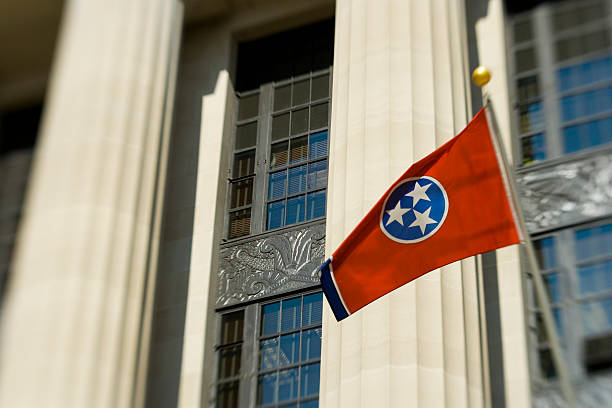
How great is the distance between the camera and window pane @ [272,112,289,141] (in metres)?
18.3

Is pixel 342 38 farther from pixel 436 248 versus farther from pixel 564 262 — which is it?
pixel 436 248

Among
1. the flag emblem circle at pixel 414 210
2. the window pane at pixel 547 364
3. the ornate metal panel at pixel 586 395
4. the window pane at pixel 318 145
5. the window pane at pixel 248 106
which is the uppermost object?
the window pane at pixel 248 106

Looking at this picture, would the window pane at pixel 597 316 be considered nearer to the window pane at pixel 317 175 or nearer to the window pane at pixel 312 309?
the window pane at pixel 312 309

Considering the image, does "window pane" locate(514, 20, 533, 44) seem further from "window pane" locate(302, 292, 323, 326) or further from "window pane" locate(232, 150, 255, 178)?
"window pane" locate(302, 292, 323, 326)

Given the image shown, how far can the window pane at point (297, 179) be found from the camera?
57.3 ft

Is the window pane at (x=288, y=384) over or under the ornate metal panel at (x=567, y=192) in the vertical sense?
under

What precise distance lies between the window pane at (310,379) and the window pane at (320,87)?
494 cm

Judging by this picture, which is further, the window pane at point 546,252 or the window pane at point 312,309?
the window pane at point 312,309

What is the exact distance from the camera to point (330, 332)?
14.0m

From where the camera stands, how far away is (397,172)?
14.4m

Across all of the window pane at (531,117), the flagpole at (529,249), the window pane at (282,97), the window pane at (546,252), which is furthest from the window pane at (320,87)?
the flagpole at (529,249)

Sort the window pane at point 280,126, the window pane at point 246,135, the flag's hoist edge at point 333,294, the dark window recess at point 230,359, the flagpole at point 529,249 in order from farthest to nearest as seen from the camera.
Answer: the window pane at point 246,135
the window pane at point 280,126
the dark window recess at point 230,359
the flag's hoist edge at point 333,294
the flagpole at point 529,249

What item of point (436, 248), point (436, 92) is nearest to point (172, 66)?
point (436, 92)

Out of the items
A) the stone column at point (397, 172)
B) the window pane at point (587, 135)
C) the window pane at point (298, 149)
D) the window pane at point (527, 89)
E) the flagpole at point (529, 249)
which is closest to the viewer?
the flagpole at point (529, 249)
